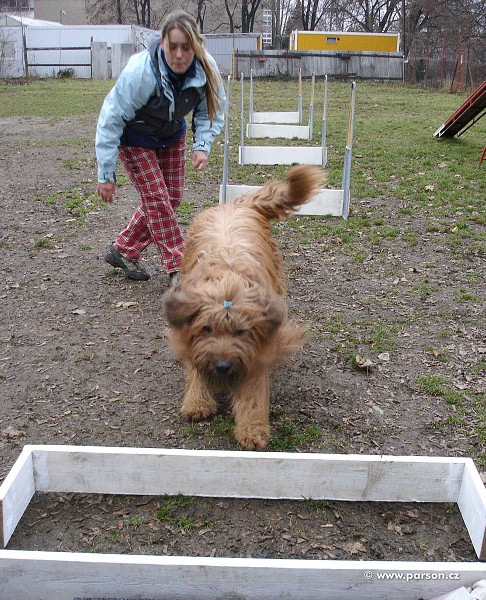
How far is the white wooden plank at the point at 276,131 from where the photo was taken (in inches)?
480

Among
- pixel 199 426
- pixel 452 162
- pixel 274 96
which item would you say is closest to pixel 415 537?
pixel 199 426

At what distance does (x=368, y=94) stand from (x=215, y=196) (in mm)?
18150

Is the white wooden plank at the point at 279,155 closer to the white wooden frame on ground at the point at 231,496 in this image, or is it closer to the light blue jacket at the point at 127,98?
the light blue jacket at the point at 127,98

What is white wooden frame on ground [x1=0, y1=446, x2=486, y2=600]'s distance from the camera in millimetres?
2441

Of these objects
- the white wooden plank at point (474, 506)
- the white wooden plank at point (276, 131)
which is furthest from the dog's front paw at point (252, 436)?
the white wooden plank at point (276, 131)

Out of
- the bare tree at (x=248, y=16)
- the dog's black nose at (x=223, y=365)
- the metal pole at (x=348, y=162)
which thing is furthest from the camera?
the bare tree at (x=248, y=16)

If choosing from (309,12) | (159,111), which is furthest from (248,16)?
(159,111)

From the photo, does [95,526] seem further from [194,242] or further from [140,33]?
[140,33]

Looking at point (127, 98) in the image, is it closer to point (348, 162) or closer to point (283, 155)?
point (348, 162)

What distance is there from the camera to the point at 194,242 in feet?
13.6

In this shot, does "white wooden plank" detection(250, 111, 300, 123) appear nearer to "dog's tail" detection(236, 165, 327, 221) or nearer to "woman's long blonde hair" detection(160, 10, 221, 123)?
"dog's tail" detection(236, 165, 327, 221)

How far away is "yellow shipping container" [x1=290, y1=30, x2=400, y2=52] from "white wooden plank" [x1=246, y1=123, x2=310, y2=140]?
28184mm

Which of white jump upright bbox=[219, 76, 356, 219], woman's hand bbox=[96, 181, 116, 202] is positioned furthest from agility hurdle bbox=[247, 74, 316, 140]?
woman's hand bbox=[96, 181, 116, 202]

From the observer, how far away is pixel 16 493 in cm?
288
